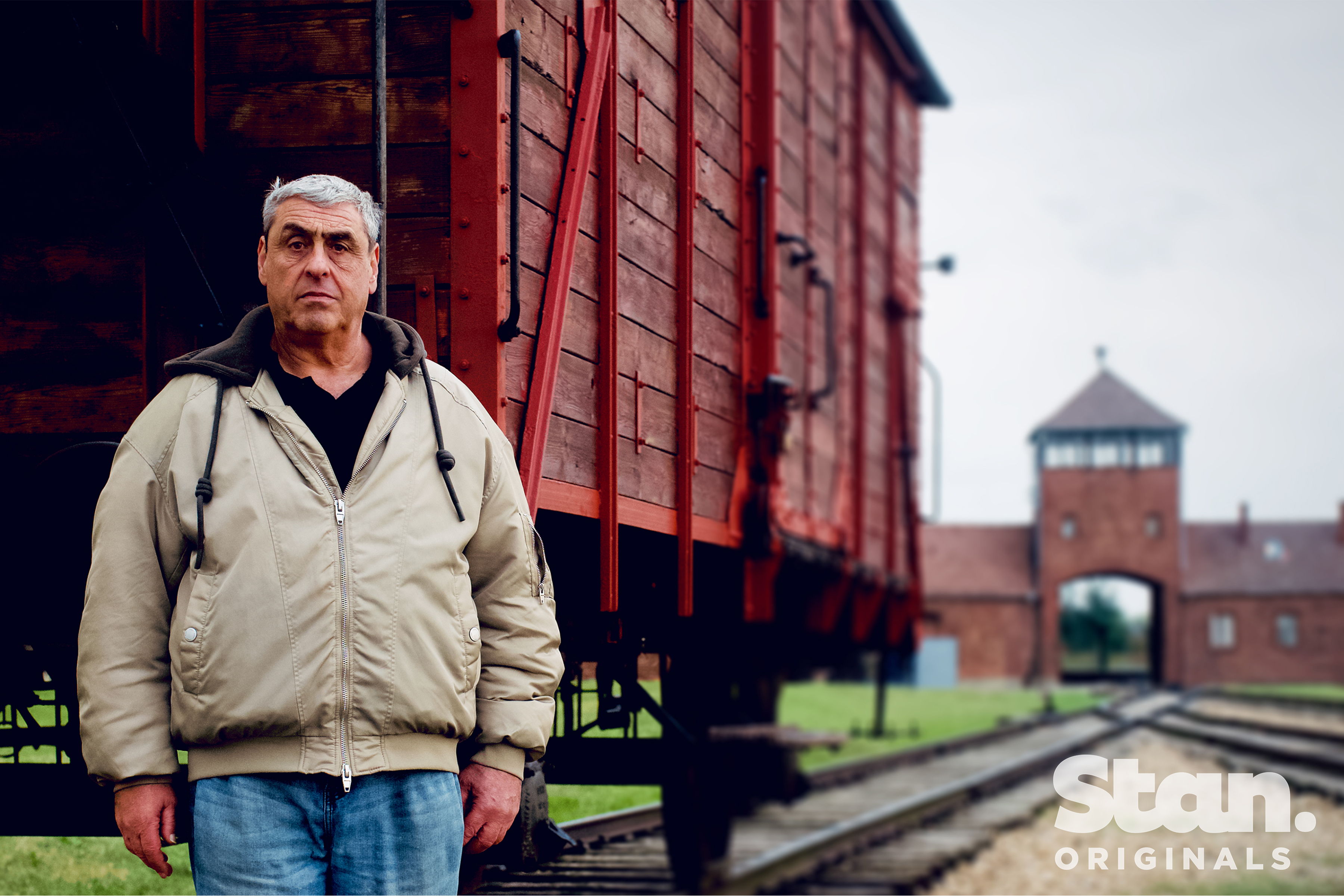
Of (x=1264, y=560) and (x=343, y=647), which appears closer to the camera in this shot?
(x=343, y=647)

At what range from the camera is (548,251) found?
376cm

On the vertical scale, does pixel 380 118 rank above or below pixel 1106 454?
below

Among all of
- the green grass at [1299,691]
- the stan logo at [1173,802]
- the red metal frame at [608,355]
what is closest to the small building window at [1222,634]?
the green grass at [1299,691]

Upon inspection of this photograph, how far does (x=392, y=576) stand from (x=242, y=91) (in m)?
1.77

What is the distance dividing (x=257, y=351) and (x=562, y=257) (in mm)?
1400

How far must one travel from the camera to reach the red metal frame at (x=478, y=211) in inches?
131

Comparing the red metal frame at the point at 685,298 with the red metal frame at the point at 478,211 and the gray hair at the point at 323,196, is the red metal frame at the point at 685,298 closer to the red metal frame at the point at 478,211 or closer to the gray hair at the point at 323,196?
the red metal frame at the point at 478,211

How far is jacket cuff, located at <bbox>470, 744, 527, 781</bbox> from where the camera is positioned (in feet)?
8.21

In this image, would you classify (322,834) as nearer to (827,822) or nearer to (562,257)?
(562,257)

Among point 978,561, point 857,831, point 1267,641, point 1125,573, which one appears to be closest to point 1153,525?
point 1125,573

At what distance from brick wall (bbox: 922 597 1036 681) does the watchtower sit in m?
0.68

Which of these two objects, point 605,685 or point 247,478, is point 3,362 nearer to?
point 247,478

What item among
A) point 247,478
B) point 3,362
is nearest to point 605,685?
point 3,362

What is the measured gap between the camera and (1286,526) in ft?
180
